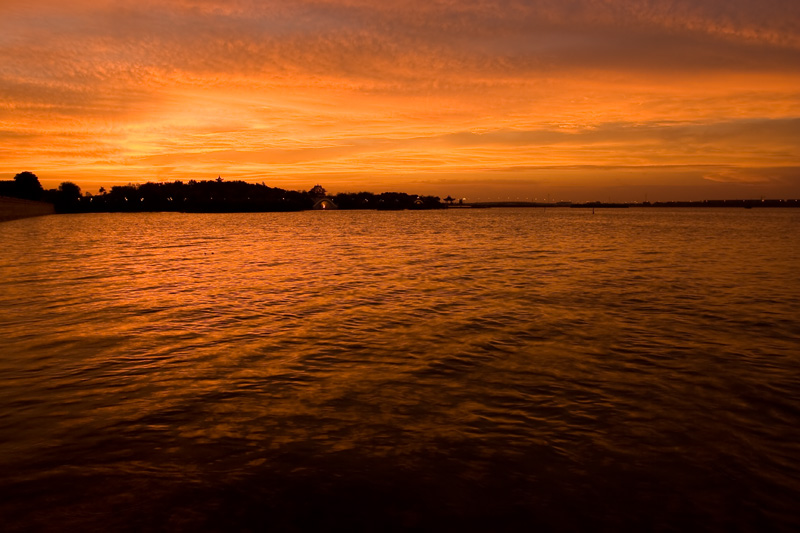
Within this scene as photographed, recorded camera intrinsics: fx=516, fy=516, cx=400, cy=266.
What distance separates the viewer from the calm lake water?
704cm

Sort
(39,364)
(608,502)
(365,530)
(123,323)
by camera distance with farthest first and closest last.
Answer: (123,323) → (39,364) → (608,502) → (365,530)

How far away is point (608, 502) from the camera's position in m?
7.19

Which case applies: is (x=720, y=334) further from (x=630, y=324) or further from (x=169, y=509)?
(x=169, y=509)

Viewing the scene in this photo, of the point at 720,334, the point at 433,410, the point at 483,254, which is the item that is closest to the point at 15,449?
the point at 433,410

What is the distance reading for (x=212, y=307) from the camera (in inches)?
874

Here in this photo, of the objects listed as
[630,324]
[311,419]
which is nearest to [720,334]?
[630,324]

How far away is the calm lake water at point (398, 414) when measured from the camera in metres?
7.04

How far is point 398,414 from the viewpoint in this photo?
10.4m

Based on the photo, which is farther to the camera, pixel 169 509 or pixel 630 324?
pixel 630 324

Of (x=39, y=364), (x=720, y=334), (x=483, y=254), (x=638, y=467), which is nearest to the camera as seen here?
(x=638, y=467)

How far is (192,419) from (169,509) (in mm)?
3376

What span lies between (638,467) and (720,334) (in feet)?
39.2

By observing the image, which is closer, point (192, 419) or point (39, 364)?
point (192, 419)

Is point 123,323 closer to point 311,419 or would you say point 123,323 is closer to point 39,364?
point 39,364
